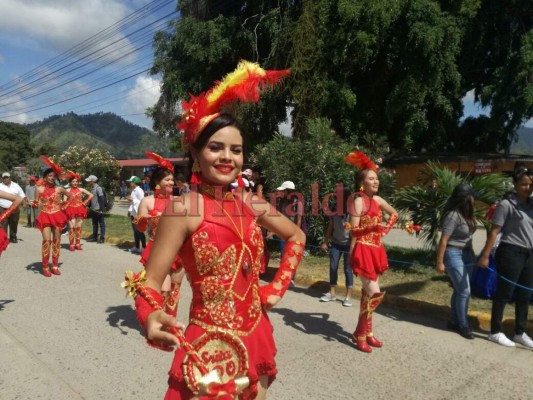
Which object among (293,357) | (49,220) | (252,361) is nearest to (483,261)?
(293,357)

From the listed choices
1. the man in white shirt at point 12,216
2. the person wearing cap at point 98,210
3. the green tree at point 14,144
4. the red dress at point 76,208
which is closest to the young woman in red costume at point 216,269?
the red dress at point 76,208

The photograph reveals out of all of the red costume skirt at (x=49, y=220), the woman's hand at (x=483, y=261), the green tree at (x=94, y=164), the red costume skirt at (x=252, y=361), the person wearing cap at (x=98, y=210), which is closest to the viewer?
the red costume skirt at (x=252, y=361)

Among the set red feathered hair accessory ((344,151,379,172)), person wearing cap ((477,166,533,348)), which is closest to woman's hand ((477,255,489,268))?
person wearing cap ((477,166,533,348))

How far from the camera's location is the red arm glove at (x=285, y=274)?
2.14 m

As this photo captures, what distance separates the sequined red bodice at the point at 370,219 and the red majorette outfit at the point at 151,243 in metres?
1.99

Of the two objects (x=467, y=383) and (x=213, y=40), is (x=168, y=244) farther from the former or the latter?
(x=213, y=40)

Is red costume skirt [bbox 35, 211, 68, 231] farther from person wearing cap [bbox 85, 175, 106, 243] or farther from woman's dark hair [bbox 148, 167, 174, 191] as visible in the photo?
person wearing cap [bbox 85, 175, 106, 243]

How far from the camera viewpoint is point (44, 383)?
3.79 metres

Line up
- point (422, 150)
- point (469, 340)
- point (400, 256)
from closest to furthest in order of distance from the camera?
1. point (469, 340)
2. point (400, 256)
3. point (422, 150)

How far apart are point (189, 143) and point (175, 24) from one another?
15.3 m

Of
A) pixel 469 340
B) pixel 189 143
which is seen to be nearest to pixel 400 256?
pixel 469 340

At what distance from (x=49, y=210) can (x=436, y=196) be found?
22.6ft

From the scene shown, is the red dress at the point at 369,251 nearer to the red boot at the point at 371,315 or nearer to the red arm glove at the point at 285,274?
the red boot at the point at 371,315

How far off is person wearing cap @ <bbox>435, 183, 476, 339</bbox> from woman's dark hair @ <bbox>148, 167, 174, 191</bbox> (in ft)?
10.9
